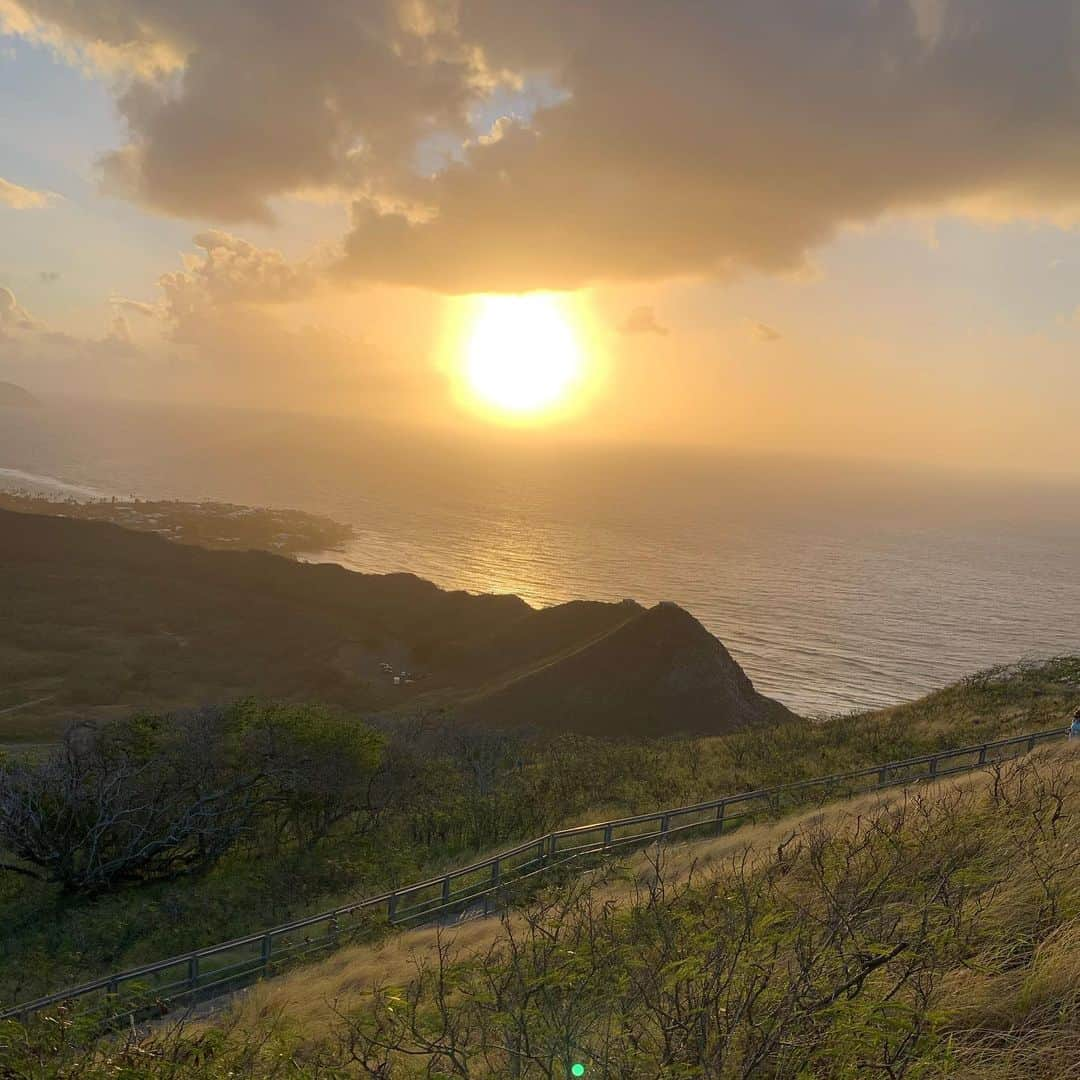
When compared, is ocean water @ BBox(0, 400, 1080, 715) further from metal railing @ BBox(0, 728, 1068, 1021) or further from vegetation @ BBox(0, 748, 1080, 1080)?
vegetation @ BBox(0, 748, 1080, 1080)

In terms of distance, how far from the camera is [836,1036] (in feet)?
16.5

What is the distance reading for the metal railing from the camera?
38.8 feet

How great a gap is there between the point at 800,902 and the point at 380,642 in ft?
237

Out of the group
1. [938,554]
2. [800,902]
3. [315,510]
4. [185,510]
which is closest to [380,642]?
[800,902]

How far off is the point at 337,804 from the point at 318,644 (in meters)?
51.5

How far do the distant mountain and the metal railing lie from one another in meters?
34.9

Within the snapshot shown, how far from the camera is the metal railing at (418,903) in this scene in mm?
11836

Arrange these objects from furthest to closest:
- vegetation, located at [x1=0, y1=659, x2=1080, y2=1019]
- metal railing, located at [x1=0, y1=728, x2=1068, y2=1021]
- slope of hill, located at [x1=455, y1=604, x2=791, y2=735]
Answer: slope of hill, located at [x1=455, y1=604, x2=791, y2=735] → vegetation, located at [x1=0, y1=659, x2=1080, y2=1019] → metal railing, located at [x1=0, y1=728, x2=1068, y2=1021]

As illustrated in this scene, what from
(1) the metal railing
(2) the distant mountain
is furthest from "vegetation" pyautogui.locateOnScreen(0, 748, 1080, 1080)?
(2) the distant mountain

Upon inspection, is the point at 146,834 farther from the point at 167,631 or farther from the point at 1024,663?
the point at 167,631

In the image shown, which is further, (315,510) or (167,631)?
(315,510)

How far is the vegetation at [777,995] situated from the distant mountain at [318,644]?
148 feet

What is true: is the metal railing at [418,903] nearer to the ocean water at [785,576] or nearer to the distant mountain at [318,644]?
the distant mountain at [318,644]

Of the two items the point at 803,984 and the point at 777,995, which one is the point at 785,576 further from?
the point at 777,995
